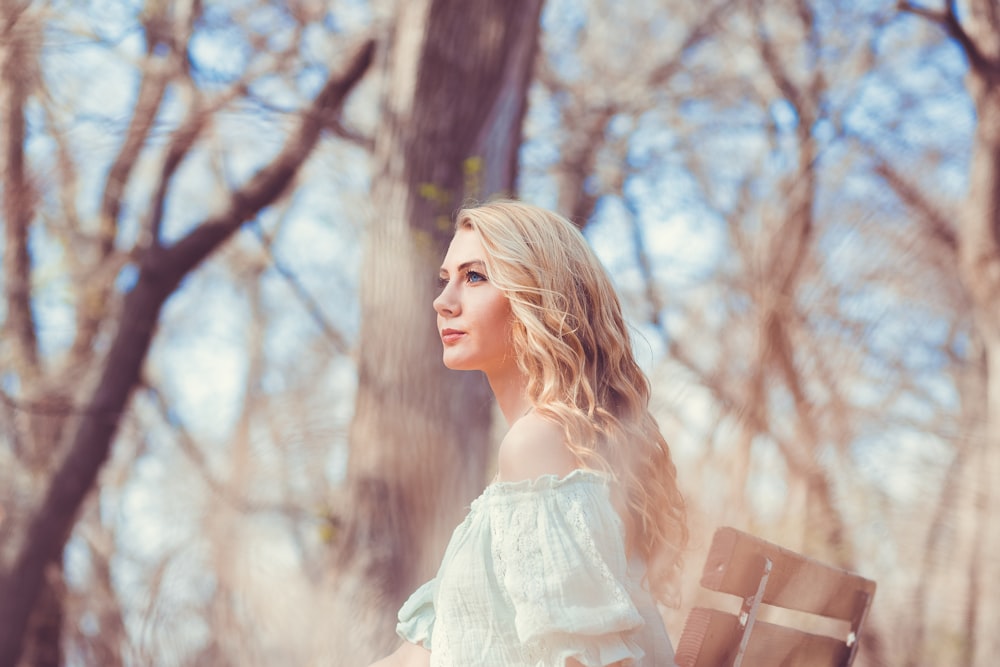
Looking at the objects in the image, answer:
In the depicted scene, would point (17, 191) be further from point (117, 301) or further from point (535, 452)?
point (535, 452)

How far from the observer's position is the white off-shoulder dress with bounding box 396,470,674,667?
1713mm

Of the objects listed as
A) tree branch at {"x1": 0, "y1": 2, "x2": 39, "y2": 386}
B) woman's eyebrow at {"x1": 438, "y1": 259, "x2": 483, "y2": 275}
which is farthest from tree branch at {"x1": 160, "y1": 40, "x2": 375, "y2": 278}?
woman's eyebrow at {"x1": 438, "y1": 259, "x2": 483, "y2": 275}

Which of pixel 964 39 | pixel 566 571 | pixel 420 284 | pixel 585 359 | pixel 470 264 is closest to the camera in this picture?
pixel 566 571

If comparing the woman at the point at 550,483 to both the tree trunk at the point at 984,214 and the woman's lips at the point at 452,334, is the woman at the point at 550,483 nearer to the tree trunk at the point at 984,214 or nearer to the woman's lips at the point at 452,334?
the woman's lips at the point at 452,334

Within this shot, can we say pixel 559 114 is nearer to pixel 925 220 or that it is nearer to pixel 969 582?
pixel 925 220

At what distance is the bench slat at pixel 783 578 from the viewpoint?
69.7 inches

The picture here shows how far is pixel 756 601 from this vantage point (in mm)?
1847

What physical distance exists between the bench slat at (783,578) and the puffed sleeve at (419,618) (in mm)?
637

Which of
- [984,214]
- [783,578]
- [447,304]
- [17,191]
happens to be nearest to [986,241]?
[984,214]

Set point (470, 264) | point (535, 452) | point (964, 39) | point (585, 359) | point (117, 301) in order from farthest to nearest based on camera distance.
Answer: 1. point (117, 301)
2. point (964, 39)
3. point (470, 264)
4. point (585, 359)
5. point (535, 452)

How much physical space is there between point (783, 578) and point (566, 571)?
46 centimetres

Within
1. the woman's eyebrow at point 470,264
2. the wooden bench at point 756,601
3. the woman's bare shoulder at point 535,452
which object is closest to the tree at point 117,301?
the woman's eyebrow at point 470,264

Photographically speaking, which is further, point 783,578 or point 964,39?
point 964,39

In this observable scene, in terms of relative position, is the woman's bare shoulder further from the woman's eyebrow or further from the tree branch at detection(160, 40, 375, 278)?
the tree branch at detection(160, 40, 375, 278)
